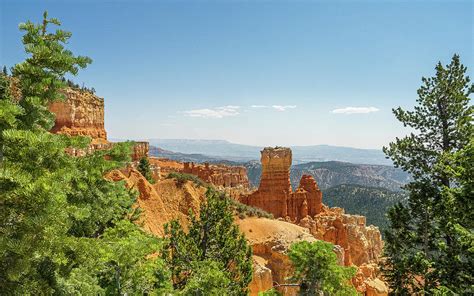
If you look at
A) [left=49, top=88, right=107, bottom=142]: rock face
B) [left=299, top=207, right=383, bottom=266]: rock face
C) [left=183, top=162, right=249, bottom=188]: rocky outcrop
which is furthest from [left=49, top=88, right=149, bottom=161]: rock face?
[left=299, top=207, right=383, bottom=266]: rock face

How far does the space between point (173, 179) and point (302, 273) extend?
1232 inches

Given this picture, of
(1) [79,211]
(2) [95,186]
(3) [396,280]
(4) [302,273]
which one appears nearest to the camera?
(1) [79,211]

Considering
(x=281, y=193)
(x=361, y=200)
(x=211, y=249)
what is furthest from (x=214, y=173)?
(x=361, y=200)

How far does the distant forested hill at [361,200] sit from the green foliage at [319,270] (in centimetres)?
10403

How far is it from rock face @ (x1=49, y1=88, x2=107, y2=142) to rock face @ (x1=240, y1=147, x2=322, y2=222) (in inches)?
1113

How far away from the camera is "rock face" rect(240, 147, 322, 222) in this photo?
196ft

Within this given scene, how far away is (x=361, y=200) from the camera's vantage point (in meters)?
142

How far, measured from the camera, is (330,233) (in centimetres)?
4872

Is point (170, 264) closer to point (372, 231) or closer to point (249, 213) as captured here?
point (249, 213)

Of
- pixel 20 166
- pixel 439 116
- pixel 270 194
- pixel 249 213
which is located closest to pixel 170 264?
pixel 20 166

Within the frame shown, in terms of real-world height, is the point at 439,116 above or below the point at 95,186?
above

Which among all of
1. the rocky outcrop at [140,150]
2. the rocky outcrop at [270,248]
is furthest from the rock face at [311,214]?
the rocky outcrop at [140,150]

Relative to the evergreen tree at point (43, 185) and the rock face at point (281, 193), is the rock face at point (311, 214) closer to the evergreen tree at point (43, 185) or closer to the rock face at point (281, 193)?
the rock face at point (281, 193)

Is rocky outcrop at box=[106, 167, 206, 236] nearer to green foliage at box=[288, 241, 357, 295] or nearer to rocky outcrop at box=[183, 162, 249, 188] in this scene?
green foliage at box=[288, 241, 357, 295]
